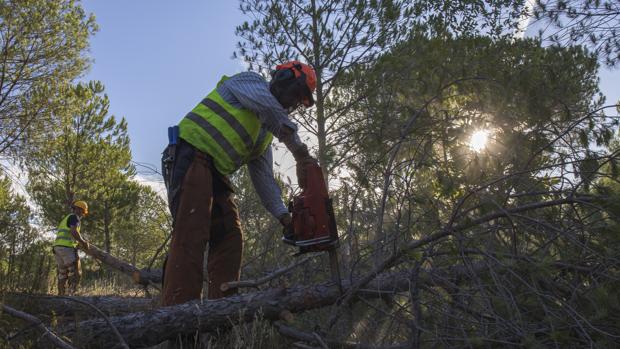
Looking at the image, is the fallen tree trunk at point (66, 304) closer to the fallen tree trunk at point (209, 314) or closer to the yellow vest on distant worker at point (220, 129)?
the fallen tree trunk at point (209, 314)

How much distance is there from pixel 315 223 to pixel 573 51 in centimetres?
416

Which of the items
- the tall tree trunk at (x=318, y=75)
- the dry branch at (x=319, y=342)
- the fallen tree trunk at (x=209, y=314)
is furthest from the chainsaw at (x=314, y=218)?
the tall tree trunk at (x=318, y=75)

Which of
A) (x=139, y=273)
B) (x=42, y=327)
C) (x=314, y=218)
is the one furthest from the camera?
(x=139, y=273)

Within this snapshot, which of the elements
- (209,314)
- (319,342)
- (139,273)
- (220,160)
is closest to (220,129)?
(220,160)

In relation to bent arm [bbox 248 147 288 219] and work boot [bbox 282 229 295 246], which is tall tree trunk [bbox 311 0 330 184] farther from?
work boot [bbox 282 229 295 246]

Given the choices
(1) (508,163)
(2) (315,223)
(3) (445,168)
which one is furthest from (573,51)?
(2) (315,223)

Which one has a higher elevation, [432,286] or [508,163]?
[508,163]

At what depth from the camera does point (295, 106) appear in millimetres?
3215

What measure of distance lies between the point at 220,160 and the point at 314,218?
82cm

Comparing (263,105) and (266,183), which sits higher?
(263,105)

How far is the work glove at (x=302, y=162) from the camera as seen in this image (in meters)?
2.74

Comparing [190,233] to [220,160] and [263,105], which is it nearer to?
[220,160]

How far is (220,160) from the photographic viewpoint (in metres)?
3.12

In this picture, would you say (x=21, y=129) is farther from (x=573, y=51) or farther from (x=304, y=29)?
(x=573, y=51)
